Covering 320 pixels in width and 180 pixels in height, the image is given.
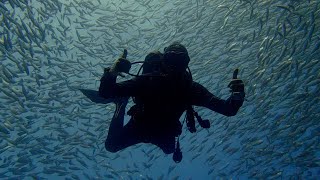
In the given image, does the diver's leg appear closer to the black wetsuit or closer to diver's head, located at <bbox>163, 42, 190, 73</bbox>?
the black wetsuit

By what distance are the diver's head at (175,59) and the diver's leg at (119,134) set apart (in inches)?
75.6

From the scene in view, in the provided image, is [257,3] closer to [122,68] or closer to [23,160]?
[122,68]

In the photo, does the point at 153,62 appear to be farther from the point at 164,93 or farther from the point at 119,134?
the point at 119,134

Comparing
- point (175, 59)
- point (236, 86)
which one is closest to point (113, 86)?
point (175, 59)

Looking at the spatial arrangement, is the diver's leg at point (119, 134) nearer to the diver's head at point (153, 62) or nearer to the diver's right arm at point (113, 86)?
the diver's right arm at point (113, 86)

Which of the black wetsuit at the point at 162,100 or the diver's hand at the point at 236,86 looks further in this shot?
the black wetsuit at the point at 162,100

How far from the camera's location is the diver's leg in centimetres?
531

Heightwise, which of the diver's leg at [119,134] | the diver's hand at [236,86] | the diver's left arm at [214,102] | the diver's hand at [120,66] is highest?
the diver's hand at [120,66]

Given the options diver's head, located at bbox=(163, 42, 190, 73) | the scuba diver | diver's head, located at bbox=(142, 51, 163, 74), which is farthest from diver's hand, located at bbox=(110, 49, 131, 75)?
diver's head, located at bbox=(163, 42, 190, 73)

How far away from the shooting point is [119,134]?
546 centimetres

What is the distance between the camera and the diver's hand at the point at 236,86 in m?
3.73

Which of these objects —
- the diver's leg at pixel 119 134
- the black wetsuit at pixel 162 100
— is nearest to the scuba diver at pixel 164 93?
the black wetsuit at pixel 162 100

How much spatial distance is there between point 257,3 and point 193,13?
3.27 meters

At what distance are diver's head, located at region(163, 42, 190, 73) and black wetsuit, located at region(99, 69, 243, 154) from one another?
0.17 meters
